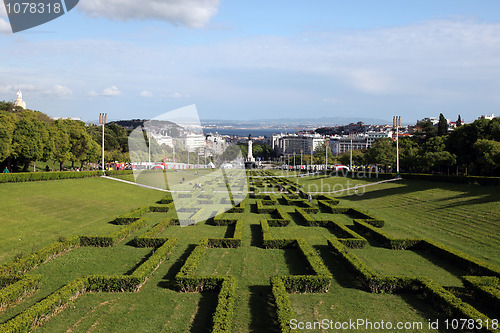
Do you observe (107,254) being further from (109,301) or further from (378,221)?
(378,221)

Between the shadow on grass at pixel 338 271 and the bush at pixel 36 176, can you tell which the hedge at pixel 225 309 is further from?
the bush at pixel 36 176

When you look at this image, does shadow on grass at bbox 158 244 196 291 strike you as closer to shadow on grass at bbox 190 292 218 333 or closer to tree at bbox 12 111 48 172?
shadow on grass at bbox 190 292 218 333

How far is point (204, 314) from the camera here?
874cm

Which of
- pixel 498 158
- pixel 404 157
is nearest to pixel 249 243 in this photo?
pixel 498 158

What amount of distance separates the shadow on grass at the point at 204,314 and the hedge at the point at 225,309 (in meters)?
0.38

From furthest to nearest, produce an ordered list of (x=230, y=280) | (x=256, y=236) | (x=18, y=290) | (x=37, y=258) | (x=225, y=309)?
(x=256, y=236)
(x=37, y=258)
(x=230, y=280)
(x=18, y=290)
(x=225, y=309)

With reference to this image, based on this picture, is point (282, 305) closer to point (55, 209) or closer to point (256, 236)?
point (256, 236)

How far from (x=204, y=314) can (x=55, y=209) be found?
1603 centimetres

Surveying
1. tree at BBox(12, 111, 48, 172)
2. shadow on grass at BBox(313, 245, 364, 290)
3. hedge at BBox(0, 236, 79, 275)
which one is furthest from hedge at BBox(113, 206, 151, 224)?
tree at BBox(12, 111, 48, 172)

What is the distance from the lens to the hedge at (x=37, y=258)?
35.4 ft

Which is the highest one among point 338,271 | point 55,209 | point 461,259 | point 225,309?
point 55,209

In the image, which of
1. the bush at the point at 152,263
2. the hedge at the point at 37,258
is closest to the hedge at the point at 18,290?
the hedge at the point at 37,258

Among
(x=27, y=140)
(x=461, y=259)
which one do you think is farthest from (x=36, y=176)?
(x=461, y=259)

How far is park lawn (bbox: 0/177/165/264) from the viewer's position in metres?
15.0
